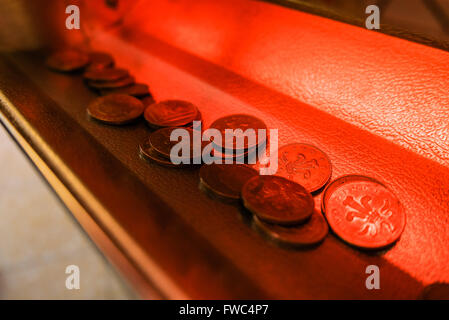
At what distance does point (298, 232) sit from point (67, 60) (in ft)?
4.06

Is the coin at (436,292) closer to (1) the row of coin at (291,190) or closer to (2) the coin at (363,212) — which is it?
(1) the row of coin at (291,190)

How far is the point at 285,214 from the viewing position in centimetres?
73

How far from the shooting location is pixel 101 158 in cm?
→ 89

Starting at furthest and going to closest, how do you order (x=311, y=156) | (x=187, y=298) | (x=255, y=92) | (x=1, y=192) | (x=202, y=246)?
(x=1, y=192), (x=255, y=92), (x=311, y=156), (x=202, y=246), (x=187, y=298)

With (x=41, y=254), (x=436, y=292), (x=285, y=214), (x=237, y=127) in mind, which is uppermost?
(x=237, y=127)

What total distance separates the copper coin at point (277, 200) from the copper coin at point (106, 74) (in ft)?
2.49

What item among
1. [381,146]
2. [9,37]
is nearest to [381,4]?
[381,146]

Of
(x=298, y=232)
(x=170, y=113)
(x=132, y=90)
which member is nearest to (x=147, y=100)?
(x=132, y=90)

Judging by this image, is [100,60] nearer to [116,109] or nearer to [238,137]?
[116,109]

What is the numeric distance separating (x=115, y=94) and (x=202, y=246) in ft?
2.39

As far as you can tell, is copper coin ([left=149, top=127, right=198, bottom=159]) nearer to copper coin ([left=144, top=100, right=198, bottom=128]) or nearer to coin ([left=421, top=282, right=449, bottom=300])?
copper coin ([left=144, top=100, right=198, bottom=128])

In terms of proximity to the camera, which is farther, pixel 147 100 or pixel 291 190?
pixel 147 100
